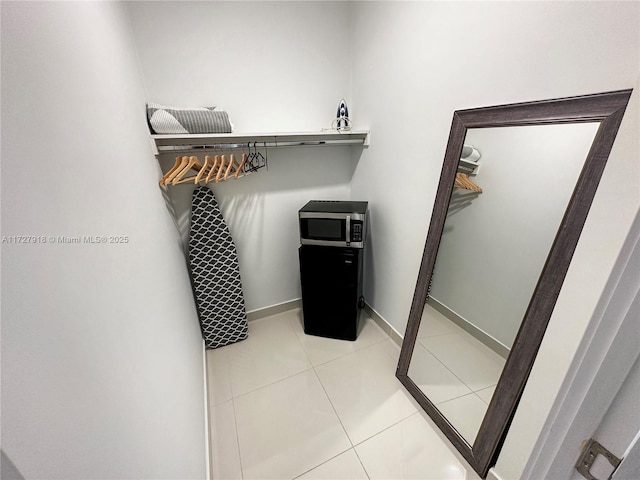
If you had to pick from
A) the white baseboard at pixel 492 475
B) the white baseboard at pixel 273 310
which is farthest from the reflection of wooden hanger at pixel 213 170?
the white baseboard at pixel 492 475

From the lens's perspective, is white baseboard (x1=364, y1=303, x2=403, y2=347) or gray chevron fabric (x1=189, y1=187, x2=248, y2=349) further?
white baseboard (x1=364, y1=303, x2=403, y2=347)

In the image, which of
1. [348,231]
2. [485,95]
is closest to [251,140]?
[348,231]

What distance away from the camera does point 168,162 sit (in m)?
1.64

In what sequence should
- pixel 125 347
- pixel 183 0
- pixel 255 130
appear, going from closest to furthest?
pixel 125 347, pixel 183 0, pixel 255 130

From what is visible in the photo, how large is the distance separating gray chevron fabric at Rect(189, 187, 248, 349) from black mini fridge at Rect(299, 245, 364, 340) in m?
0.54

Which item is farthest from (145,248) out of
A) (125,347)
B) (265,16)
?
(265,16)

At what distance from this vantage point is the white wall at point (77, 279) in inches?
12.5

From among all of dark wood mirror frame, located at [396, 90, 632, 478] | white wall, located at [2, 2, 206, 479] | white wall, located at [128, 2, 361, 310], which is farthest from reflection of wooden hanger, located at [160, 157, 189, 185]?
dark wood mirror frame, located at [396, 90, 632, 478]

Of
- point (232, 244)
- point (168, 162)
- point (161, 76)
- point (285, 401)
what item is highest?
point (161, 76)

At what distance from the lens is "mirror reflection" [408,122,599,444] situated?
915 mm

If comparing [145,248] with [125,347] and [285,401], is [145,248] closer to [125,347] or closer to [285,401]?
[125,347]

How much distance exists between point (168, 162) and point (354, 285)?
153 cm

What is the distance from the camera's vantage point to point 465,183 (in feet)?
4.00

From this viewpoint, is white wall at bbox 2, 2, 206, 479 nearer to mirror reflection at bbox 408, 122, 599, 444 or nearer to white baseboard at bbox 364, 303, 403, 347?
mirror reflection at bbox 408, 122, 599, 444
